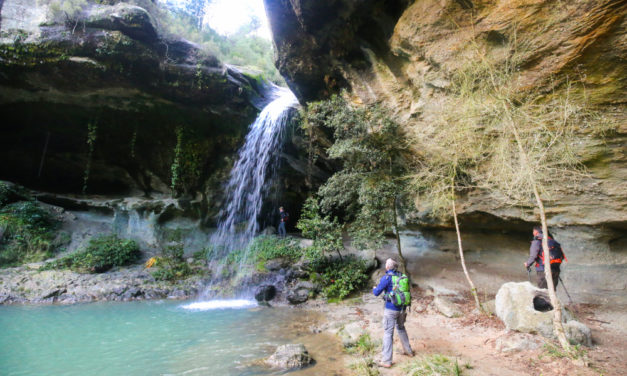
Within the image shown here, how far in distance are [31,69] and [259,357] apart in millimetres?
14094

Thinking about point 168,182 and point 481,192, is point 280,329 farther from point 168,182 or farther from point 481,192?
point 168,182

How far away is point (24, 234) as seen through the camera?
41.5ft

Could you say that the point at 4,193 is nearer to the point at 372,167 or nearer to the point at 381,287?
the point at 372,167

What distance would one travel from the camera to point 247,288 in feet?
36.5

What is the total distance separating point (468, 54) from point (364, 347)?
6.46 m

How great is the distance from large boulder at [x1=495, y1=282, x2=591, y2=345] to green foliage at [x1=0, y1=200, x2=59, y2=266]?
633 inches

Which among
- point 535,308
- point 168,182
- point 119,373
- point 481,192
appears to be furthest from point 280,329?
point 168,182

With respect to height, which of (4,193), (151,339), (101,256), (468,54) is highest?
(468,54)

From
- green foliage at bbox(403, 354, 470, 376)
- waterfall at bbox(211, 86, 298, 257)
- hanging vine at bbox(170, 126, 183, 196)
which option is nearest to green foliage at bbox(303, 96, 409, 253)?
green foliage at bbox(403, 354, 470, 376)

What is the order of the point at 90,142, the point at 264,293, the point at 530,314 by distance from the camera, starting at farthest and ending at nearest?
the point at 90,142
the point at 264,293
the point at 530,314

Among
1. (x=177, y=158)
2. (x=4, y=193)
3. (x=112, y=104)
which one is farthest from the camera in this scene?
(x=177, y=158)

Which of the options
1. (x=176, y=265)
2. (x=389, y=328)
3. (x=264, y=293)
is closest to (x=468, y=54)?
(x=389, y=328)

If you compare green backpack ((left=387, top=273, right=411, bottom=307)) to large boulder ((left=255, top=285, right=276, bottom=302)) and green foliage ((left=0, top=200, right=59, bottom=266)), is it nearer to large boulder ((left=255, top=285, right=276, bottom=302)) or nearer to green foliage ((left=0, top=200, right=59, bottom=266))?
large boulder ((left=255, top=285, right=276, bottom=302))

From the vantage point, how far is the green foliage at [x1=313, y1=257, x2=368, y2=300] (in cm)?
980
